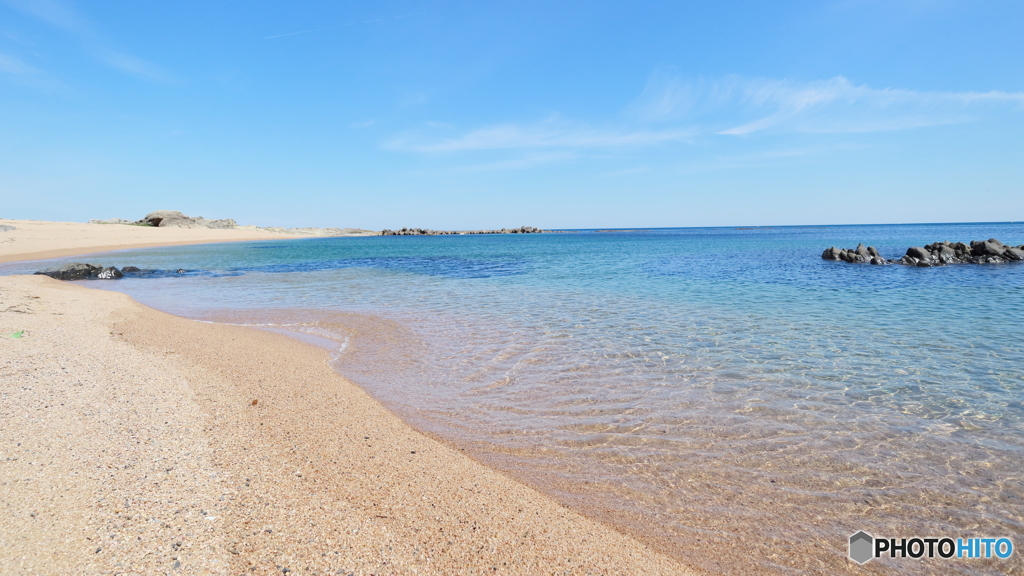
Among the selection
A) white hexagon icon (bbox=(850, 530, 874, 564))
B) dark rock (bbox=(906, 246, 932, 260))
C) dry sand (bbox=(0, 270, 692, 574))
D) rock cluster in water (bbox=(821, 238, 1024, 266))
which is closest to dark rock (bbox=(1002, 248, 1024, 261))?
rock cluster in water (bbox=(821, 238, 1024, 266))

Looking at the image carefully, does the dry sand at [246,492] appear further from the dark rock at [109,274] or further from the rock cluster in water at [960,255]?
the rock cluster in water at [960,255]

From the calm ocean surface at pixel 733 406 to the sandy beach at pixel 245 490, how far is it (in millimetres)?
626

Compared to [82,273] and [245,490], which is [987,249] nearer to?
[245,490]

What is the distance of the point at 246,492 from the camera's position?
3.55 meters

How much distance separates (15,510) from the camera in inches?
120

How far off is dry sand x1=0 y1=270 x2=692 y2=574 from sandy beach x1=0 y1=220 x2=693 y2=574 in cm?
1

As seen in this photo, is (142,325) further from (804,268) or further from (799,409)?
(804,268)

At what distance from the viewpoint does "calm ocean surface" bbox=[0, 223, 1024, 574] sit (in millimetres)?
3861

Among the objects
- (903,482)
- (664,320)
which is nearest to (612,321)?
(664,320)

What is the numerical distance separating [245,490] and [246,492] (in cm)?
4

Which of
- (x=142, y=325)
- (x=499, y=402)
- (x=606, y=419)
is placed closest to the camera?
(x=606, y=419)

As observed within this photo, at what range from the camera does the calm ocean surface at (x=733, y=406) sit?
152 inches

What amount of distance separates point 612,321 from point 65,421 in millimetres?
9861

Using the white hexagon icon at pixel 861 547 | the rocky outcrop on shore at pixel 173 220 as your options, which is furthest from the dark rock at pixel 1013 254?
the rocky outcrop on shore at pixel 173 220
